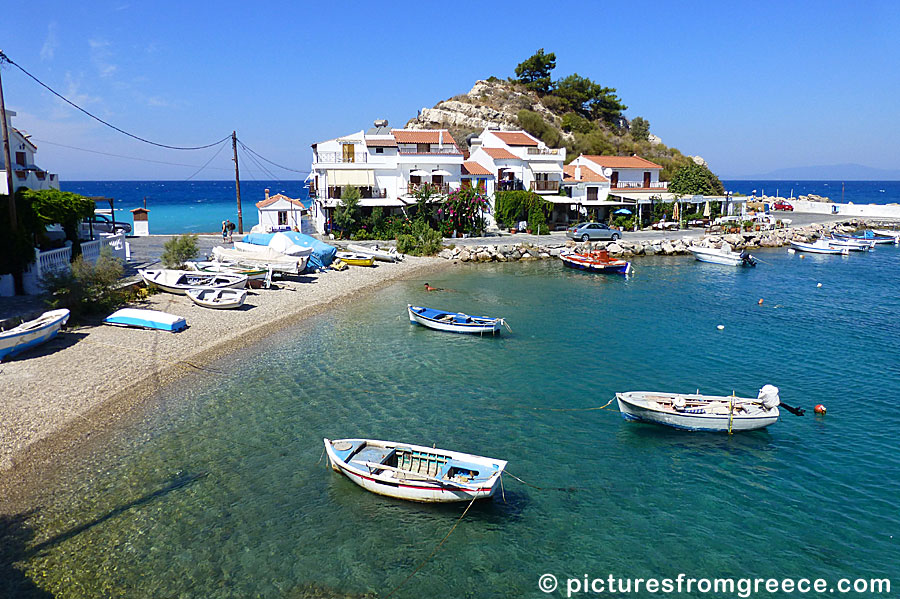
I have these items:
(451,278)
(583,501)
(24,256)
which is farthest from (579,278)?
(24,256)

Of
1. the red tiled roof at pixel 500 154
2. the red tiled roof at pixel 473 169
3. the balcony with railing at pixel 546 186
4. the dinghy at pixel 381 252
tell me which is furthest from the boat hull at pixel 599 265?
the red tiled roof at pixel 500 154

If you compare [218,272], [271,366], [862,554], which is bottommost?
[862,554]

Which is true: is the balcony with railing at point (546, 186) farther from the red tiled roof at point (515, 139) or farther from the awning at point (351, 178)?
the awning at point (351, 178)

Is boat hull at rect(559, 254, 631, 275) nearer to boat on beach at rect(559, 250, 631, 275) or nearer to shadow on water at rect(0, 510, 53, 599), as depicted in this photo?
boat on beach at rect(559, 250, 631, 275)

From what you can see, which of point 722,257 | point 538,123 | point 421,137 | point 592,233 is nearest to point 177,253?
point 421,137

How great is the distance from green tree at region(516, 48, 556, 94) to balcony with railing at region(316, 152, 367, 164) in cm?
6159

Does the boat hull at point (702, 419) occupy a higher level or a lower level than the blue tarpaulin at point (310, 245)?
lower

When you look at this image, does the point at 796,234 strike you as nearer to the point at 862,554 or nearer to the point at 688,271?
the point at 688,271

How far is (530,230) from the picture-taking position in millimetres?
59406

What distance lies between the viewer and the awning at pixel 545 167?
61.3 meters

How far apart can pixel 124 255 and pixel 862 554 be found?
4031 cm

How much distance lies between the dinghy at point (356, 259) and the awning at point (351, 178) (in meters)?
10.7

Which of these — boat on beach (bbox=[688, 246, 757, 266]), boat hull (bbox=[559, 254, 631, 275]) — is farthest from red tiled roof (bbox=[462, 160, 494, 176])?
boat on beach (bbox=[688, 246, 757, 266])

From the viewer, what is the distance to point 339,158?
54250mm
